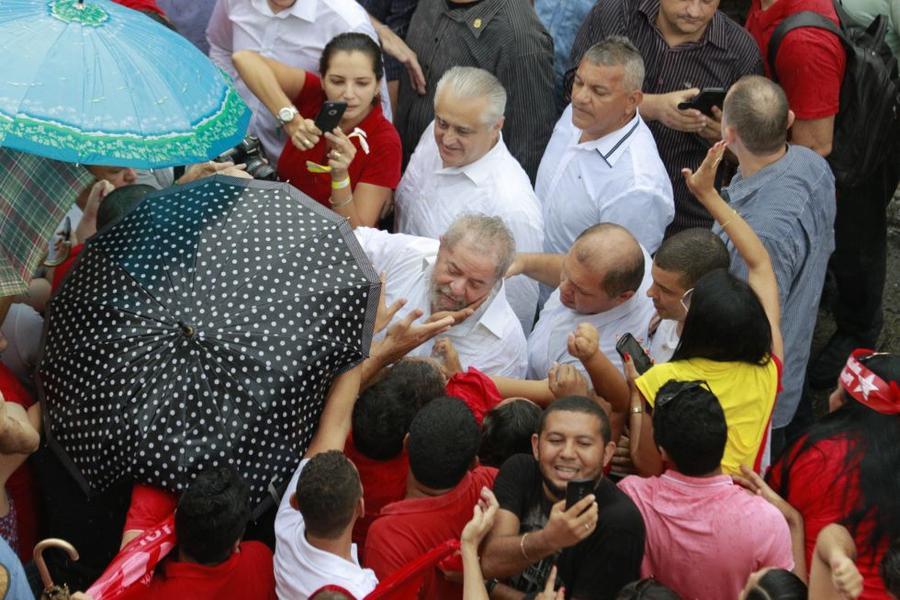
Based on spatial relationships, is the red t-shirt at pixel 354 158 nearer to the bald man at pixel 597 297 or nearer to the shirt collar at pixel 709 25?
the bald man at pixel 597 297

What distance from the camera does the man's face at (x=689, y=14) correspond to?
563cm

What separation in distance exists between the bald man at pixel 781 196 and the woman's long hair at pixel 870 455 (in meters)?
1.04

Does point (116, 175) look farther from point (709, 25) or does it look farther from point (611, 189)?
point (709, 25)

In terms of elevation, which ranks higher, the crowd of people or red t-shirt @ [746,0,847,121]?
red t-shirt @ [746,0,847,121]

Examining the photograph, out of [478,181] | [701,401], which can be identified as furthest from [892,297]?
[701,401]

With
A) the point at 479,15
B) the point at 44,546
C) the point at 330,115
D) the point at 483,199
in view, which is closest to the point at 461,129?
the point at 483,199

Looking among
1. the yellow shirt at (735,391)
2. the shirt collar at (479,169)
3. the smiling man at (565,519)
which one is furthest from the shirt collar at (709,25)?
the smiling man at (565,519)

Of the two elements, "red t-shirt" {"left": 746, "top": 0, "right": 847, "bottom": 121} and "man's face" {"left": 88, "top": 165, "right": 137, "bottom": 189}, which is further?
"red t-shirt" {"left": 746, "top": 0, "right": 847, "bottom": 121}

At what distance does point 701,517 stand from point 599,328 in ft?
4.21

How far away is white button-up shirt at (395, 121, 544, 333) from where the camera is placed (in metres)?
5.18

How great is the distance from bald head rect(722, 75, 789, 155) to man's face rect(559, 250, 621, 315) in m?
0.91

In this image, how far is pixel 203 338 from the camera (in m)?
3.56

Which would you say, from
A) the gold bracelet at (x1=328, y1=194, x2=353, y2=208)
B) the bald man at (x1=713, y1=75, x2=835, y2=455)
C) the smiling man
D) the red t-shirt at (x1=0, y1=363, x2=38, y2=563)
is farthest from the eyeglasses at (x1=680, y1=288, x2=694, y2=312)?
the red t-shirt at (x1=0, y1=363, x2=38, y2=563)

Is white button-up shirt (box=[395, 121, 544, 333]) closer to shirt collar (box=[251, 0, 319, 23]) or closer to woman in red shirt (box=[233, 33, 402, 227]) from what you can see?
woman in red shirt (box=[233, 33, 402, 227])
